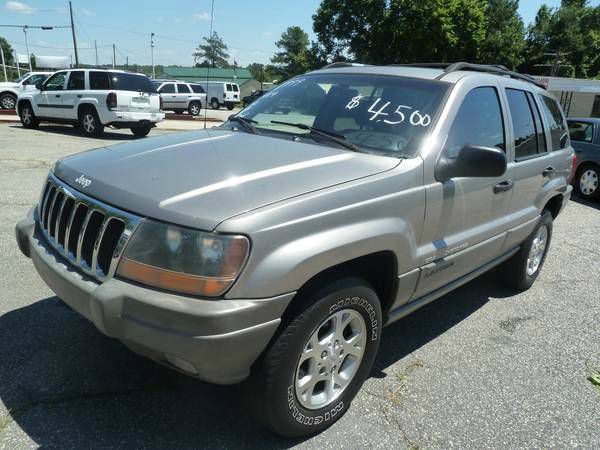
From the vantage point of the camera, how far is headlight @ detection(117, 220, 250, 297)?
199 centimetres

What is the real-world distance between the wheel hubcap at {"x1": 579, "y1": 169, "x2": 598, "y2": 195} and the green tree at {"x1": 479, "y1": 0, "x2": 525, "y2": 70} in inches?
1644

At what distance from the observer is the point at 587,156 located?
9.60m

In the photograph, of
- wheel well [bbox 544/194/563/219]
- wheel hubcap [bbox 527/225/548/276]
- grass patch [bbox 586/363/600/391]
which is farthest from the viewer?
wheel well [bbox 544/194/563/219]

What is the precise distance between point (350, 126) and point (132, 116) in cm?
1157

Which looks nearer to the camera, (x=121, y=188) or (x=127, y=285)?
(x=127, y=285)

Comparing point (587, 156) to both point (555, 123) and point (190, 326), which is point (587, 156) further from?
point (190, 326)

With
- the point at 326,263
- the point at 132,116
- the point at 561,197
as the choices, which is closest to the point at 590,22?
the point at 132,116

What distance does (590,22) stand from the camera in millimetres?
55750

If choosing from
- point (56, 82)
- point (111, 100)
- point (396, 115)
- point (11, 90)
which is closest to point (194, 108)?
point (11, 90)

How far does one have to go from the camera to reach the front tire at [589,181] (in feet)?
31.1

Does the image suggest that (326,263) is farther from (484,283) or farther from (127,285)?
(484,283)

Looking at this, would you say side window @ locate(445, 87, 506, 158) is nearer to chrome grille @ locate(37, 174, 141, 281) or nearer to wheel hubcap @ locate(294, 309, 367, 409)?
wheel hubcap @ locate(294, 309, 367, 409)

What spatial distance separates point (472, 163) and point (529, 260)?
88.6 inches

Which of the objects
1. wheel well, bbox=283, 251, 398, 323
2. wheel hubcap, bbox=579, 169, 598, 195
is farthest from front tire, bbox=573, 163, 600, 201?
wheel well, bbox=283, 251, 398, 323
